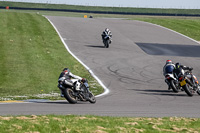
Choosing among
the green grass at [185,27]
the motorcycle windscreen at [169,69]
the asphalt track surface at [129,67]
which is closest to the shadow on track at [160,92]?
the asphalt track surface at [129,67]

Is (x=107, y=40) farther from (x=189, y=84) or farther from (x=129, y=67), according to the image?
(x=189, y=84)

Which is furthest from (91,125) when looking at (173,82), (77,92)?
(173,82)

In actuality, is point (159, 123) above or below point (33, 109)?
above

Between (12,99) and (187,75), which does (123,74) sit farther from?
(12,99)

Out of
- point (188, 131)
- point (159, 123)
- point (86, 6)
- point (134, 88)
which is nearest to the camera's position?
point (188, 131)

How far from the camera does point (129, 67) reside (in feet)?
91.0

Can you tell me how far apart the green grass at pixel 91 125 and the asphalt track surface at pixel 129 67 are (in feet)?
6.55

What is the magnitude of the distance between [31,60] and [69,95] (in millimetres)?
12254

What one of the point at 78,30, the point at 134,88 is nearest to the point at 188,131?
the point at 134,88

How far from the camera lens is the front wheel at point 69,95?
1572cm

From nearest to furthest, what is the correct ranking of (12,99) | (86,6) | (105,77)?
(12,99)
(105,77)
(86,6)

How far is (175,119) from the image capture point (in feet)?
38.2

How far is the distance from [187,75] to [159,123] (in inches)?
366

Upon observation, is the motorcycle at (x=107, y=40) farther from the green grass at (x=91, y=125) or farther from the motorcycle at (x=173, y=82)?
the green grass at (x=91, y=125)
